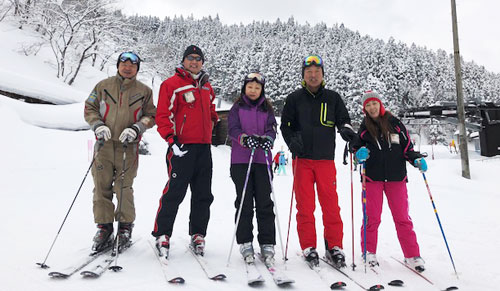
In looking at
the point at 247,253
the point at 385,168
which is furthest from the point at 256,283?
the point at 385,168

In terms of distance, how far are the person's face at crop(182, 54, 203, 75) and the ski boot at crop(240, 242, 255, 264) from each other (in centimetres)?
215

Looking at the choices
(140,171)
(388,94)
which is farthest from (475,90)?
(140,171)

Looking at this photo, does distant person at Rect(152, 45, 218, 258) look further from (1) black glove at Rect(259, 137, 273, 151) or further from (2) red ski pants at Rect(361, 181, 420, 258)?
(2) red ski pants at Rect(361, 181, 420, 258)

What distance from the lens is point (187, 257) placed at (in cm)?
335

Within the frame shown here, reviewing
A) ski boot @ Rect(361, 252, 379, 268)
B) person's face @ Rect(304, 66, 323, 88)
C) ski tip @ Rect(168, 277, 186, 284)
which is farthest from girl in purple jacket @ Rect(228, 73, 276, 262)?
ski boot @ Rect(361, 252, 379, 268)

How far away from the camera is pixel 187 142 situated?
3559mm

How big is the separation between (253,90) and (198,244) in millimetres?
1914

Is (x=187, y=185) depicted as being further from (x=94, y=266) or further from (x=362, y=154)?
(x=362, y=154)

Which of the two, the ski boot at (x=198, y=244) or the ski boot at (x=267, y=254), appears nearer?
the ski boot at (x=267, y=254)

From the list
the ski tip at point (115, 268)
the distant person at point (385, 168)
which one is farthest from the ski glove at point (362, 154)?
the ski tip at point (115, 268)

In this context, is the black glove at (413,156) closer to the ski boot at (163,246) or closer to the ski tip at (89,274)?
the ski boot at (163,246)

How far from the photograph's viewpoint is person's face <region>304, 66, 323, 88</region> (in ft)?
12.1

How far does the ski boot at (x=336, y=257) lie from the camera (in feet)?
10.4

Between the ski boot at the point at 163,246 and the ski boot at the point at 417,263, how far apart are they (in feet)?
8.71
